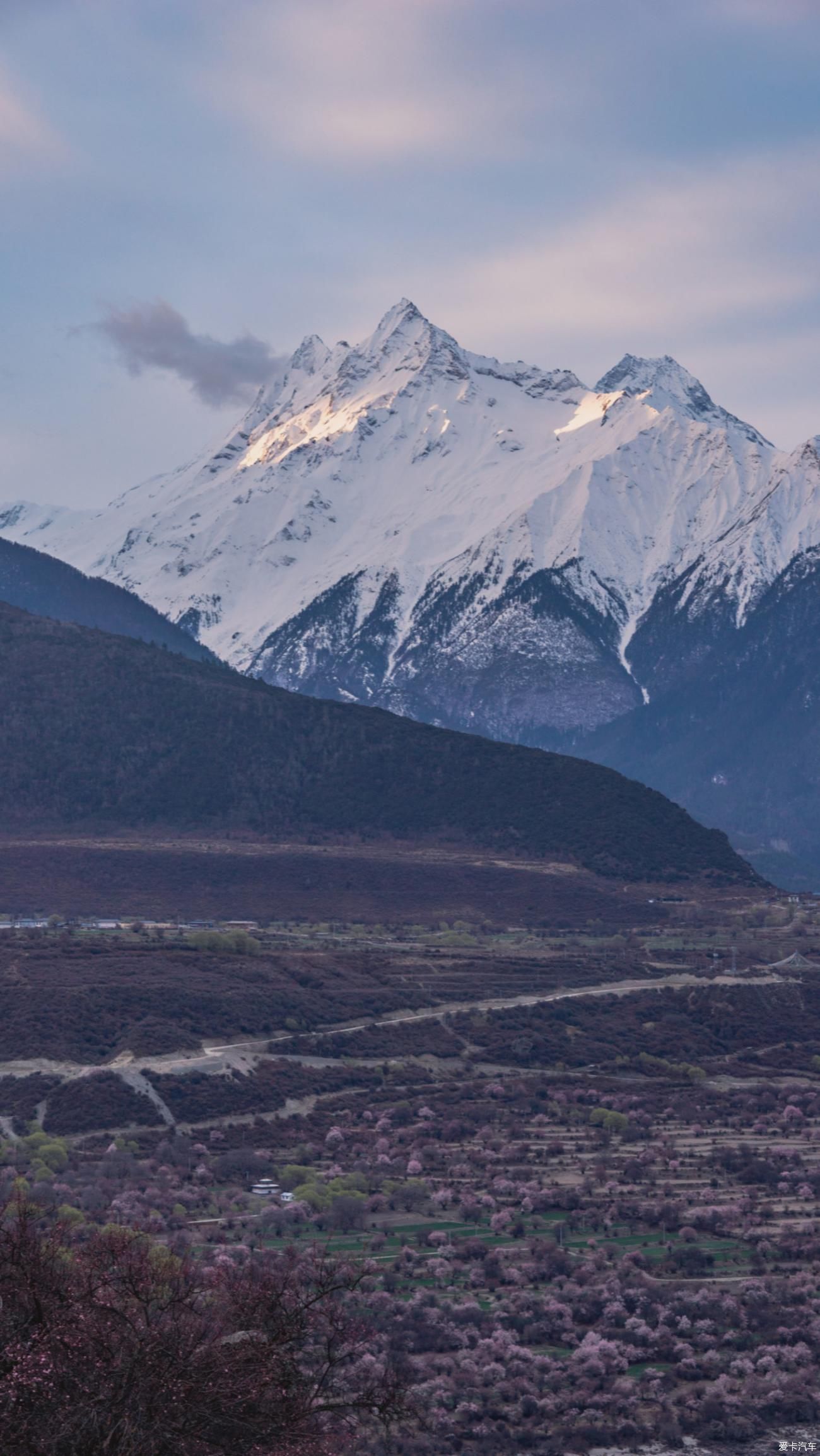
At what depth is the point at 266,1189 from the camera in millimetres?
84125

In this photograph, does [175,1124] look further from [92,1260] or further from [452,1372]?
[92,1260]

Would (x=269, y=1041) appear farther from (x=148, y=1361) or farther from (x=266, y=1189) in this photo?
(x=148, y=1361)

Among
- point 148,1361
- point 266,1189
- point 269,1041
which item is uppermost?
point 148,1361

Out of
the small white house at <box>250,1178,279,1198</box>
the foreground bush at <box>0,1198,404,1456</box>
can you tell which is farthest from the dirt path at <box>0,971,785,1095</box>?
the foreground bush at <box>0,1198,404,1456</box>

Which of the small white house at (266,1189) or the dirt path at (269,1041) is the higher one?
the dirt path at (269,1041)

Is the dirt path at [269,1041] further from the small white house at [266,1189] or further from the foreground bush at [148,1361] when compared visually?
the foreground bush at [148,1361]

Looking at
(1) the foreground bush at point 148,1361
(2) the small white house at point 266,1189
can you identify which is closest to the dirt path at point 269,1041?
(2) the small white house at point 266,1189

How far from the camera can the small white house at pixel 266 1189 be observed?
8275 centimetres

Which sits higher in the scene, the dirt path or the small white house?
the dirt path

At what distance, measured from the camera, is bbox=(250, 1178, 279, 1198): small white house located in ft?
271

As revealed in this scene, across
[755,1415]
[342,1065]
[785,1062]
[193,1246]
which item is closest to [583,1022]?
[785,1062]

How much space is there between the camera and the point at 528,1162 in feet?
300

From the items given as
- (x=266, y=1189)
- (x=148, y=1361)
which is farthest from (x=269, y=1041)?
(x=148, y=1361)

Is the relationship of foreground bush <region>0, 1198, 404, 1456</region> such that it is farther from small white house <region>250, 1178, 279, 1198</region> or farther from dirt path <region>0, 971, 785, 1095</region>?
dirt path <region>0, 971, 785, 1095</region>
